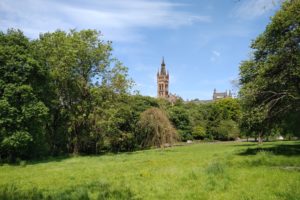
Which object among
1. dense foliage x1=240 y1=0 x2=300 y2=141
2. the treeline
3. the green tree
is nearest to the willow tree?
the treeline

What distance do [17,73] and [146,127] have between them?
70.7ft

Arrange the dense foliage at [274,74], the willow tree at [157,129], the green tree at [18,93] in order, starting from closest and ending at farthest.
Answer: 1. the dense foliage at [274,74]
2. the green tree at [18,93]
3. the willow tree at [157,129]

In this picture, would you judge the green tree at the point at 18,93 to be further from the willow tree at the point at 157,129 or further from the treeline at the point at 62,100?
the willow tree at the point at 157,129

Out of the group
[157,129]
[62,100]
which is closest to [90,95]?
[62,100]

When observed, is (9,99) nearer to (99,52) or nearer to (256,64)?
(99,52)

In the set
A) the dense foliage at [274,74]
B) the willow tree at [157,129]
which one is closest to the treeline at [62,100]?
the willow tree at [157,129]

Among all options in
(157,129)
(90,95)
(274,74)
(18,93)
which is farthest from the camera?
(157,129)

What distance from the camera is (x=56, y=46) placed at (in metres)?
40.3

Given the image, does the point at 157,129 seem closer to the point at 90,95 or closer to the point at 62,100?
the point at 90,95

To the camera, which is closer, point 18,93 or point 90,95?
point 18,93

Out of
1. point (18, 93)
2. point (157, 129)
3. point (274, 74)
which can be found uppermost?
point (274, 74)

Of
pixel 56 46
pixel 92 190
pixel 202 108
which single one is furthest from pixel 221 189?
pixel 202 108

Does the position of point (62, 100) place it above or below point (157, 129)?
above

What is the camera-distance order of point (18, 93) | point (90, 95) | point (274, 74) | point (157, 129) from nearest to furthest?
1. point (274, 74)
2. point (18, 93)
3. point (90, 95)
4. point (157, 129)
